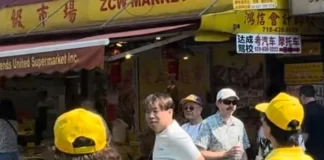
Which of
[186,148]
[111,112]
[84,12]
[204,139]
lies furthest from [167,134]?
[111,112]

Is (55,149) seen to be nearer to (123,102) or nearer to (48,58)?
(48,58)

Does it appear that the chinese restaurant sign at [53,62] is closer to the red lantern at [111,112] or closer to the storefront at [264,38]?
the storefront at [264,38]

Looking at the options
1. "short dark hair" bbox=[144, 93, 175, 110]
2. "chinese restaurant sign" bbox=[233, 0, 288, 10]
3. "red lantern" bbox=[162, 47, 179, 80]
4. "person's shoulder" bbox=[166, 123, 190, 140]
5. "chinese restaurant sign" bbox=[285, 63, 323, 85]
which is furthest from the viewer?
"red lantern" bbox=[162, 47, 179, 80]

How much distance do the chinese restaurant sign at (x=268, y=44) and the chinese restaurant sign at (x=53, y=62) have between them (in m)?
1.81

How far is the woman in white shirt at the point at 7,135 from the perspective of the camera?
12.0m

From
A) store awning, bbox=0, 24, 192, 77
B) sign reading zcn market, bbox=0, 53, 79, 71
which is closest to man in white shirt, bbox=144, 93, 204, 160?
store awning, bbox=0, 24, 192, 77

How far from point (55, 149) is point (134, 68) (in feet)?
34.0

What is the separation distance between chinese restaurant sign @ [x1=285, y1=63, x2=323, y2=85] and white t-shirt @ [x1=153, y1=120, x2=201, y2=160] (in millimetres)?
4878

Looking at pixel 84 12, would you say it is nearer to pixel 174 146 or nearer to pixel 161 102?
pixel 161 102

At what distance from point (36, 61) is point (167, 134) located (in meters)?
4.73

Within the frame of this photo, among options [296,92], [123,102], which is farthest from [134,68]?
[296,92]

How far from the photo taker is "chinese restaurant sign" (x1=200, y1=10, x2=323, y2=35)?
971 cm

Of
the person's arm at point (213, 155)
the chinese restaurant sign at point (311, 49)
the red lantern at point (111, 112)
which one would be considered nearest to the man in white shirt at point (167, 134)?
the person's arm at point (213, 155)

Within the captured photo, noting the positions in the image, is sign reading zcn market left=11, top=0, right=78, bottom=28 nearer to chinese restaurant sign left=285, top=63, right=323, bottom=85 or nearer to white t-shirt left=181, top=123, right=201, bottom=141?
chinese restaurant sign left=285, top=63, right=323, bottom=85
